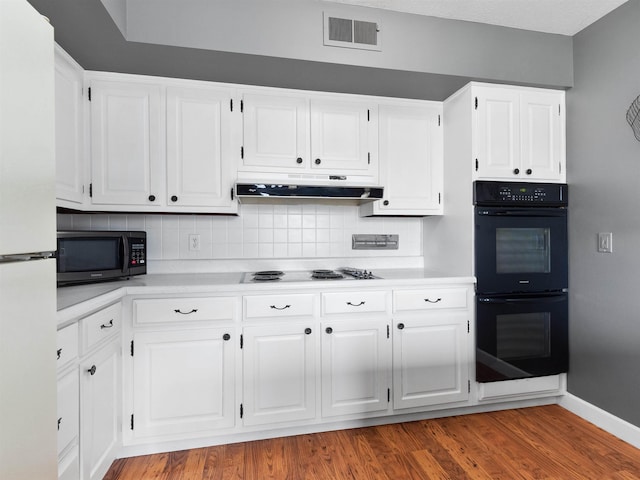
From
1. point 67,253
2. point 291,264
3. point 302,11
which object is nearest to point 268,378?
point 291,264

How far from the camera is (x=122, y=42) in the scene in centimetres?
172

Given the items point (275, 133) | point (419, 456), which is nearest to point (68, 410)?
point (419, 456)

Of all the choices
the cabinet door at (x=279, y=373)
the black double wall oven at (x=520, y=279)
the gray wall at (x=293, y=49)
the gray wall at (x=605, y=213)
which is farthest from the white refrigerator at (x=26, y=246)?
the gray wall at (x=605, y=213)

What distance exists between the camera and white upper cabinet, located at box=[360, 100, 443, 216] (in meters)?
2.41

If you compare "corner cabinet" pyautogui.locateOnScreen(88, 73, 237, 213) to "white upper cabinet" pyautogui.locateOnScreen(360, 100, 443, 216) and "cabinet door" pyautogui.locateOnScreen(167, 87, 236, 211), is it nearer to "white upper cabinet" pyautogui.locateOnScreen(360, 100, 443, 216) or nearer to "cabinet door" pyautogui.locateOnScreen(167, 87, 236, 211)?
"cabinet door" pyautogui.locateOnScreen(167, 87, 236, 211)

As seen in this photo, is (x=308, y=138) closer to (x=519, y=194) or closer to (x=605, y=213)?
(x=519, y=194)

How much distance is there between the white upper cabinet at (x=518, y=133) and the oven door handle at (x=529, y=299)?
2.56 ft

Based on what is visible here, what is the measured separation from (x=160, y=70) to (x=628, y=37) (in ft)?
8.75

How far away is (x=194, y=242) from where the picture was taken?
242 cm

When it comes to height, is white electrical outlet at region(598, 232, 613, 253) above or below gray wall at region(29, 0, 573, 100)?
below

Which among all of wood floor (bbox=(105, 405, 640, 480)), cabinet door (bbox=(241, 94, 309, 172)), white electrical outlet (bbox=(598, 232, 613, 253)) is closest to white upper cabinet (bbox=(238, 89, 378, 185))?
cabinet door (bbox=(241, 94, 309, 172))

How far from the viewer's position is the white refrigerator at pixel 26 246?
0.60 metres

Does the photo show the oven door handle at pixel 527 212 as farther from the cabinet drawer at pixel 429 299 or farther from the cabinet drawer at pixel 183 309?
the cabinet drawer at pixel 183 309

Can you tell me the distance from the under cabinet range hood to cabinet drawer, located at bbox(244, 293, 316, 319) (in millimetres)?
613
